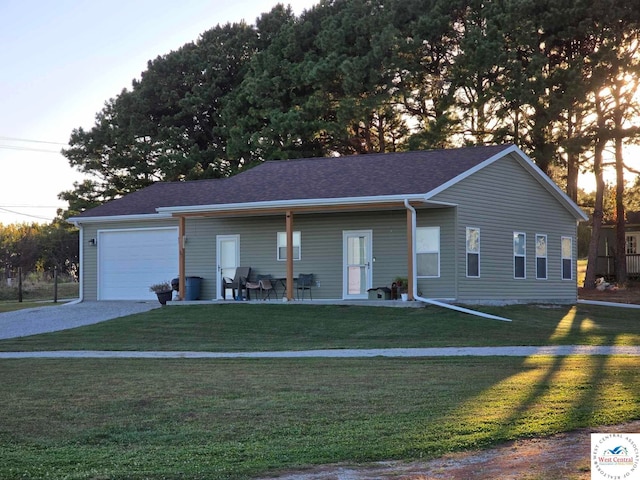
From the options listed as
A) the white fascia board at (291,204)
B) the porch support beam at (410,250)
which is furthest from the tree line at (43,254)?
the porch support beam at (410,250)

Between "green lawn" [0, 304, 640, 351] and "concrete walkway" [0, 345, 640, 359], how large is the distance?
86 cm

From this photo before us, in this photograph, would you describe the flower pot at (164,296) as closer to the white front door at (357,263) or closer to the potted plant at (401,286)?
the white front door at (357,263)

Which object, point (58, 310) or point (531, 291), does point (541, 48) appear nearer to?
point (531, 291)

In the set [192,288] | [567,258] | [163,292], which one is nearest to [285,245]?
[192,288]

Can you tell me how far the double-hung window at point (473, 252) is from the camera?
82.9 ft

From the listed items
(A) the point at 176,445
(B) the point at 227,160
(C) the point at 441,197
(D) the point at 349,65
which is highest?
(D) the point at 349,65

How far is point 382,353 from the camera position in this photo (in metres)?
15.9

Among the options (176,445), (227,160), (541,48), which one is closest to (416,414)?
(176,445)

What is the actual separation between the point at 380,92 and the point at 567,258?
1234 cm

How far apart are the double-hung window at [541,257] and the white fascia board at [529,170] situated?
1465 mm

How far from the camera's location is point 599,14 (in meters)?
34.1

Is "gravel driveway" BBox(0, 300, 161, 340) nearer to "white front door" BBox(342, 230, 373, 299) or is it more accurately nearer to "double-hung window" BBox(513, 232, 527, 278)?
"white front door" BBox(342, 230, 373, 299)

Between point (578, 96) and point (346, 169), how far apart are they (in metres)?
10.6

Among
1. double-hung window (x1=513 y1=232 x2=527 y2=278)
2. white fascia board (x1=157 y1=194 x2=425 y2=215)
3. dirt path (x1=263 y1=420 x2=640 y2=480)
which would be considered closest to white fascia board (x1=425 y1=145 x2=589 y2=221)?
white fascia board (x1=157 y1=194 x2=425 y2=215)
